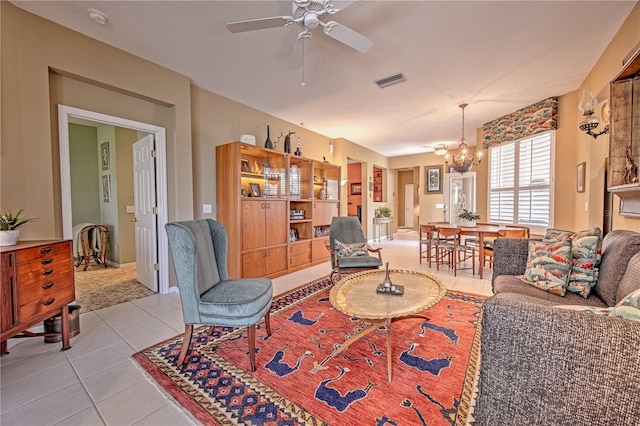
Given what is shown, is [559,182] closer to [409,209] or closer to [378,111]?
[378,111]

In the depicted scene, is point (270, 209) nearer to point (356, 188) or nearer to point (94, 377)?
point (94, 377)

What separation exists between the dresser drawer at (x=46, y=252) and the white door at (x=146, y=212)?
4.41ft

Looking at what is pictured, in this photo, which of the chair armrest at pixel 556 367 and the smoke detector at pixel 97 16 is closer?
the chair armrest at pixel 556 367

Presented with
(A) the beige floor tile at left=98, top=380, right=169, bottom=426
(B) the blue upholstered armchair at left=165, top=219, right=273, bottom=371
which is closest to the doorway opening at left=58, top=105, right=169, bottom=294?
(B) the blue upholstered armchair at left=165, top=219, right=273, bottom=371

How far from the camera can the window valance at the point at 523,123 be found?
4242 millimetres

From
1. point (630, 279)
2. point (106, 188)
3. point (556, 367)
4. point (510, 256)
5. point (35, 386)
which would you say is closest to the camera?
point (556, 367)

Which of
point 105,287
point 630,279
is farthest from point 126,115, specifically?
point 630,279

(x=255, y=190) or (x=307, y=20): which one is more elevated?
(x=307, y=20)

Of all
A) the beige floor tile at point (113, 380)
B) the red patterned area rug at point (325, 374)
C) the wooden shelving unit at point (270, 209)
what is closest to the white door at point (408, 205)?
the wooden shelving unit at point (270, 209)

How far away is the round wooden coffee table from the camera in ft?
5.76

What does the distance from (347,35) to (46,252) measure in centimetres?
286

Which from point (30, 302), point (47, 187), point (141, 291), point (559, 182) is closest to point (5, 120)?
point (47, 187)

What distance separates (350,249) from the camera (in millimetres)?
3527

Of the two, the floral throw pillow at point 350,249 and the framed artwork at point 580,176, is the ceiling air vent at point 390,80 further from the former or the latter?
the framed artwork at point 580,176
